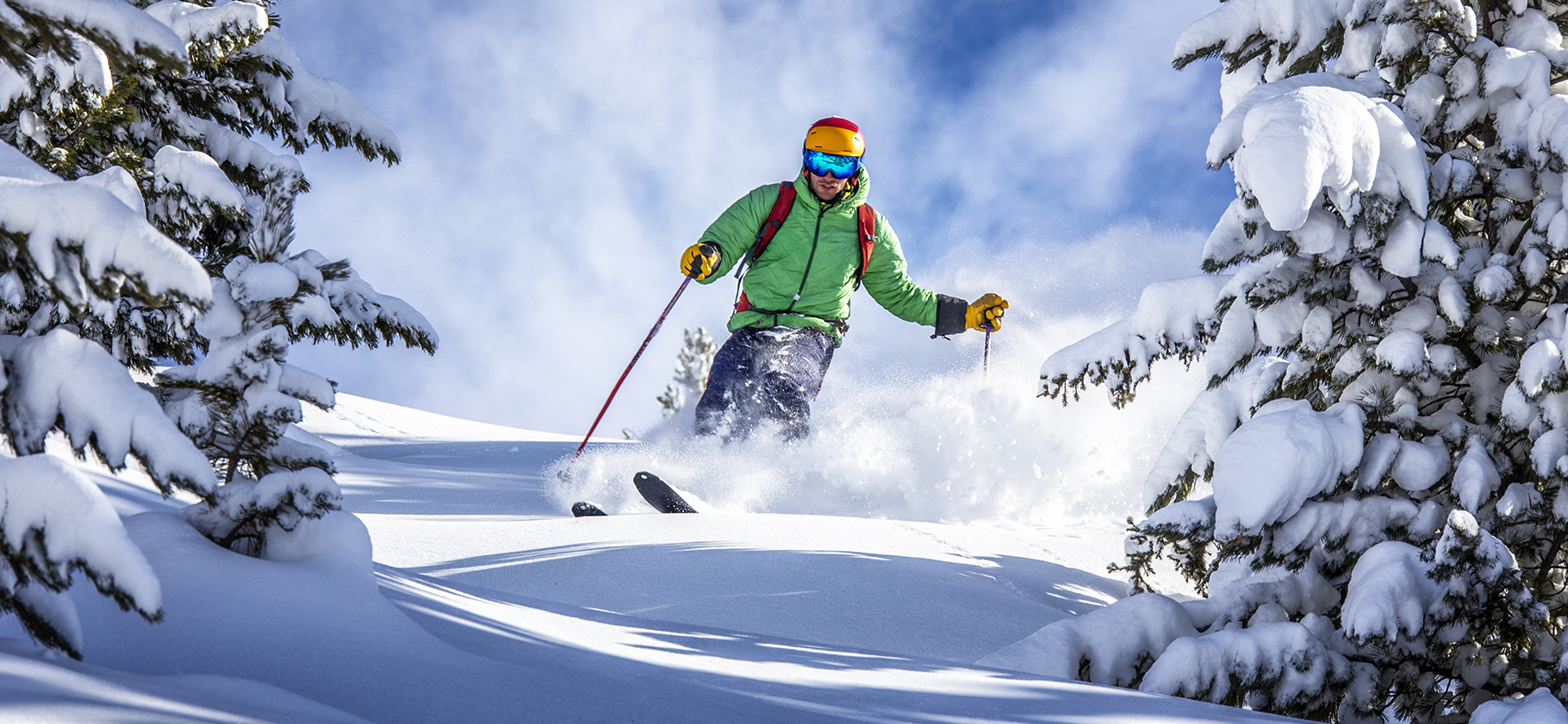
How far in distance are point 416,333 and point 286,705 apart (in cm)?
343

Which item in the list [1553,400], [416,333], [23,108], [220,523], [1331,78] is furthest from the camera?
[23,108]

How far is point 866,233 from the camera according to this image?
7.44 m

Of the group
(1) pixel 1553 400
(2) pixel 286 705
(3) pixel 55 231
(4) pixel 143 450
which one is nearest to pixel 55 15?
(3) pixel 55 231

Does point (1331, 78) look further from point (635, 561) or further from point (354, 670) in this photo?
point (354, 670)

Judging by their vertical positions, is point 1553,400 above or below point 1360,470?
above

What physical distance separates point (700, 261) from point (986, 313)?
8.28 ft

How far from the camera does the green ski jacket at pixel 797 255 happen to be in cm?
721

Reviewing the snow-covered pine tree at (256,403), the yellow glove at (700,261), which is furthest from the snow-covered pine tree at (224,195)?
the yellow glove at (700,261)

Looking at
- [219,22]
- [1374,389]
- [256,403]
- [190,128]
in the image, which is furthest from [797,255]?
[256,403]

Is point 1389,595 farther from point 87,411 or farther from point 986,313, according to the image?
point 986,313

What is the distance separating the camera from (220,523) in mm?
2027

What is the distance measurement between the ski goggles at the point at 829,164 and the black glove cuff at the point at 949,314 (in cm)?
153

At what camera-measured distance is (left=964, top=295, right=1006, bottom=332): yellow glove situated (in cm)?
750

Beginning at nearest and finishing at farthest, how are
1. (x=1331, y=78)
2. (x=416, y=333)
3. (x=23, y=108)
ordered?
(x=1331, y=78), (x=416, y=333), (x=23, y=108)
